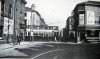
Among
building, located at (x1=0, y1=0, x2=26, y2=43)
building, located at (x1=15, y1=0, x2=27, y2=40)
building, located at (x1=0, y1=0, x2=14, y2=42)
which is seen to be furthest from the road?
building, located at (x1=15, y1=0, x2=27, y2=40)

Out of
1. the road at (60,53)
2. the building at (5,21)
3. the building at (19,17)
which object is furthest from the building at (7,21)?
the building at (19,17)

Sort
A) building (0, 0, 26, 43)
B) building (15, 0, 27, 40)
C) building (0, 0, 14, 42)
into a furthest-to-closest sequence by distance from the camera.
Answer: building (15, 0, 27, 40), building (0, 0, 26, 43), building (0, 0, 14, 42)

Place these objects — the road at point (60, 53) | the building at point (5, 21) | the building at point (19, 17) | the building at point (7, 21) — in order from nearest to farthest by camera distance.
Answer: the road at point (60, 53)
the building at point (5, 21)
the building at point (7, 21)
the building at point (19, 17)

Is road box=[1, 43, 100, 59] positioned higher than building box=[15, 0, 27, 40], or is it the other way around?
building box=[15, 0, 27, 40]

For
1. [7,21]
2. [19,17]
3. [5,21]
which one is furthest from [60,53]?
[19,17]

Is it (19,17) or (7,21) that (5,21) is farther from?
(19,17)

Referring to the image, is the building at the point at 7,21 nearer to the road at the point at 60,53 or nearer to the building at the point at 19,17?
the road at the point at 60,53

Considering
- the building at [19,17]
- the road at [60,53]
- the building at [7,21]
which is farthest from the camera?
the building at [19,17]

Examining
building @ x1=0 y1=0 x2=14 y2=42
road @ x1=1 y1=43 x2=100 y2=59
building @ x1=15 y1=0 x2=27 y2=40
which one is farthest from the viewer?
building @ x1=15 y1=0 x2=27 y2=40

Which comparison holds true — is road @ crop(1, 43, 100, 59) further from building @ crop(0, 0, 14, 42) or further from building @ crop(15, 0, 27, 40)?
building @ crop(15, 0, 27, 40)

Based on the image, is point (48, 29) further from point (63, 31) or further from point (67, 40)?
point (63, 31)

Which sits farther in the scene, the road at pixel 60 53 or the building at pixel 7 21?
the building at pixel 7 21

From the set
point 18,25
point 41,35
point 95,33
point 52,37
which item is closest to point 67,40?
point 52,37

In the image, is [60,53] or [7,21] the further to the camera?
[7,21]
